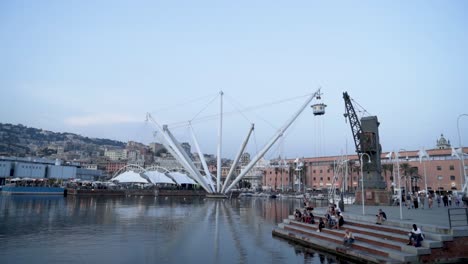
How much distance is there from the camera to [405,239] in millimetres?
13664

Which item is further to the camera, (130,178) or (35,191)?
(130,178)

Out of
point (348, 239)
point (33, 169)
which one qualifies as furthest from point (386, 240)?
point (33, 169)

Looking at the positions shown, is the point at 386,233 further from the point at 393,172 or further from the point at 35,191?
the point at 35,191

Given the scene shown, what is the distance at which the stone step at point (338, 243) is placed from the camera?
40.6 feet

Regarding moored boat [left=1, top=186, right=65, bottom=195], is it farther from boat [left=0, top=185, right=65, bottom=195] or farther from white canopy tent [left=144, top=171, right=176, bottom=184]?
white canopy tent [left=144, top=171, right=176, bottom=184]

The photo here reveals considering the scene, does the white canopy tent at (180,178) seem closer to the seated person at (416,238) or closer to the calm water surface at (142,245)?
the calm water surface at (142,245)

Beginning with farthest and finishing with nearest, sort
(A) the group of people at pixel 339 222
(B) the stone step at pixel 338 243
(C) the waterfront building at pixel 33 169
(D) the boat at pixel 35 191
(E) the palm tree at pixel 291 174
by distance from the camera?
1. (C) the waterfront building at pixel 33 169
2. (E) the palm tree at pixel 291 174
3. (D) the boat at pixel 35 191
4. (A) the group of people at pixel 339 222
5. (B) the stone step at pixel 338 243

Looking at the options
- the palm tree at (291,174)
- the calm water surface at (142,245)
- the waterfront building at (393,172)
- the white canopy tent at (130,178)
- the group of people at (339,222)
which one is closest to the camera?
the group of people at (339,222)

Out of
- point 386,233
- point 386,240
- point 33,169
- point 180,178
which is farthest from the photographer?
point 33,169

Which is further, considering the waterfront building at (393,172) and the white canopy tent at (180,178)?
the white canopy tent at (180,178)

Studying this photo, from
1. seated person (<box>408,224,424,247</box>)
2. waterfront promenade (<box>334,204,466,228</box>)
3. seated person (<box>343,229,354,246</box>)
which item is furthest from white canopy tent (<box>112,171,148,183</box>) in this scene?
seated person (<box>408,224,424,247</box>)

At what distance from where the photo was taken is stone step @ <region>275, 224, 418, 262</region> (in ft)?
40.6

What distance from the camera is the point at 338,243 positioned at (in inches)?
632

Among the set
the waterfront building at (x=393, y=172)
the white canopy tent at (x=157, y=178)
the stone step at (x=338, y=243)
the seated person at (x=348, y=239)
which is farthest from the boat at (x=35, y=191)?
the seated person at (x=348, y=239)
